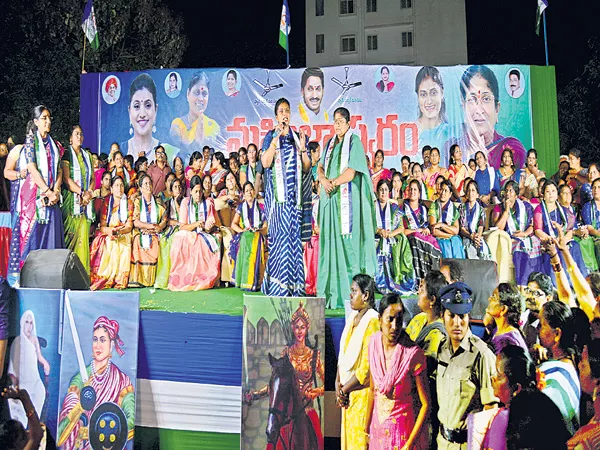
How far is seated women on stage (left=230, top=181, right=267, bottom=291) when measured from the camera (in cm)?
590

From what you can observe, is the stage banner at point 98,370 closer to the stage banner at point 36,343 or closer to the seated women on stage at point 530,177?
the stage banner at point 36,343

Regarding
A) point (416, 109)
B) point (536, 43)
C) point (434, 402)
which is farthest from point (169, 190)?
point (536, 43)

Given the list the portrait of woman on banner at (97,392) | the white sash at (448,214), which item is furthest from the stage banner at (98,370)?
the white sash at (448,214)

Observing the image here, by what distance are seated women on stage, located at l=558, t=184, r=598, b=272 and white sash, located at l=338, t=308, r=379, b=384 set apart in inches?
134

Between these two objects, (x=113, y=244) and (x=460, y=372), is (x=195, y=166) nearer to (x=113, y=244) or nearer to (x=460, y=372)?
(x=113, y=244)

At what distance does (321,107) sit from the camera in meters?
8.93

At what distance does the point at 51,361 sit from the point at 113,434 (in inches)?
22.8

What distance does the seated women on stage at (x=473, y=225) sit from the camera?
20.5 feet

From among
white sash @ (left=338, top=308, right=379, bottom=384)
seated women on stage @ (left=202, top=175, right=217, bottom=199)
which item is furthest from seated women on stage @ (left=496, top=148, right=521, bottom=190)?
white sash @ (left=338, top=308, right=379, bottom=384)

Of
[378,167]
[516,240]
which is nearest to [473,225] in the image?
[516,240]

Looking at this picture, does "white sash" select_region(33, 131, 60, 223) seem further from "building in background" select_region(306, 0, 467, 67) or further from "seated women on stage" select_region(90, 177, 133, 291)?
"building in background" select_region(306, 0, 467, 67)

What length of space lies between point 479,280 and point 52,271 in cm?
263

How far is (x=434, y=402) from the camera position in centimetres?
329

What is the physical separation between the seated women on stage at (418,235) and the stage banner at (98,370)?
122 inches
